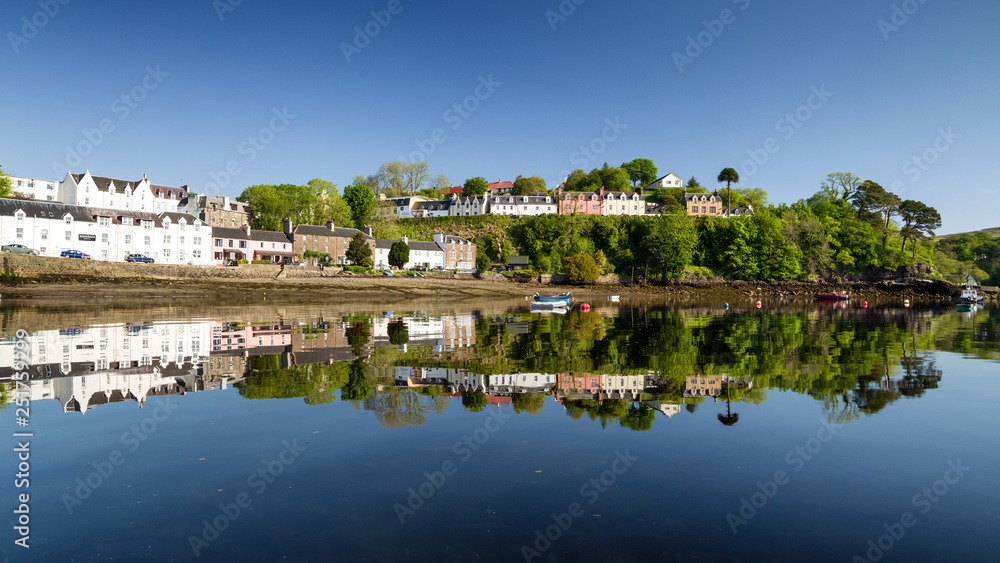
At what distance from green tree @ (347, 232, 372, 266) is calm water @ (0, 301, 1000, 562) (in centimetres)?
6456

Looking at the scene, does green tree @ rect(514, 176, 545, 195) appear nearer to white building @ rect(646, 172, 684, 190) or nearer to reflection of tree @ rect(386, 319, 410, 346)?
white building @ rect(646, 172, 684, 190)

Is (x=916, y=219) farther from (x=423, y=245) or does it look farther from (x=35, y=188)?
(x=35, y=188)

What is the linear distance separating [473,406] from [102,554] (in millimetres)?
7029

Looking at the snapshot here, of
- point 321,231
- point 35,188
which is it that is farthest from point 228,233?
point 35,188

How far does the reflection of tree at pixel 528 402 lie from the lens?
1102 centimetres

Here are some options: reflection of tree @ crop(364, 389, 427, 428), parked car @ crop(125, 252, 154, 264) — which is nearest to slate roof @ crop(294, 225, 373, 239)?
parked car @ crop(125, 252, 154, 264)

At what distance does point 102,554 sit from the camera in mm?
5156

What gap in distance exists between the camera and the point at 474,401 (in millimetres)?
11695

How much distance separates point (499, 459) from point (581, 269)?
278ft

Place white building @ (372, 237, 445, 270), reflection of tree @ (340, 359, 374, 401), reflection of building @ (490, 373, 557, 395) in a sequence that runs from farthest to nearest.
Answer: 1. white building @ (372, 237, 445, 270)
2. reflection of building @ (490, 373, 557, 395)
3. reflection of tree @ (340, 359, 374, 401)

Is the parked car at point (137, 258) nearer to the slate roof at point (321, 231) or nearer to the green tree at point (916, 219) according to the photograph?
the slate roof at point (321, 231)

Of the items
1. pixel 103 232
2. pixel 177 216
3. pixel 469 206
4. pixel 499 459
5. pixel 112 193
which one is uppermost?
pixel 469 206

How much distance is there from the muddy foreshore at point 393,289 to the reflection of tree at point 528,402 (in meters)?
48.1

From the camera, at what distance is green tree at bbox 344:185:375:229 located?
11069 cm
